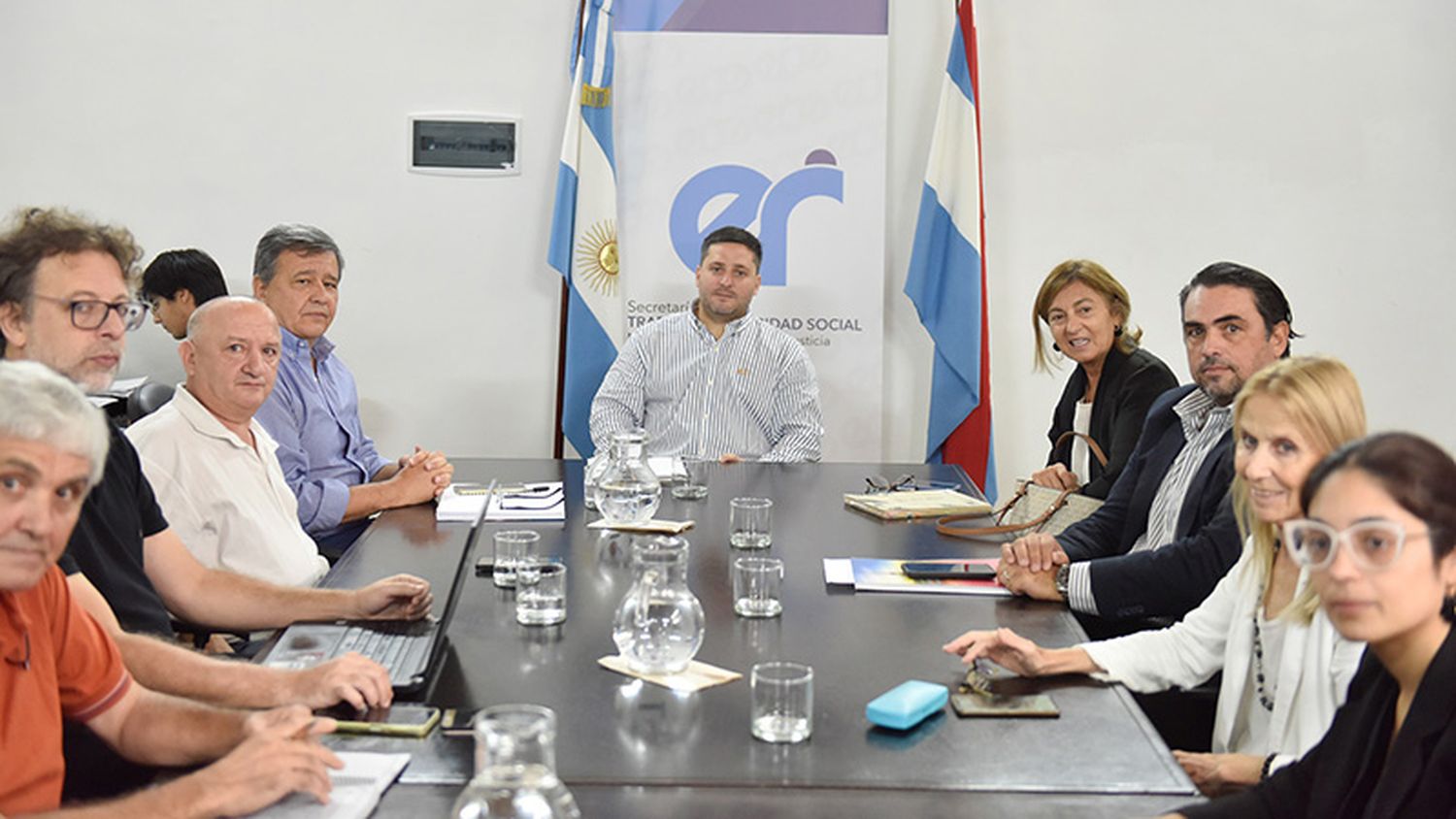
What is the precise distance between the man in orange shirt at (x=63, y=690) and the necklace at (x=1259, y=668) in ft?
4.54

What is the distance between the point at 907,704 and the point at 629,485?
1.32 metres

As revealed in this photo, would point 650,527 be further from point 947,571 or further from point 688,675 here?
point 688,675

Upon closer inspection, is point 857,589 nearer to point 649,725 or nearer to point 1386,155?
point 649,725

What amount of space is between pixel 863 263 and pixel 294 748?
406 cm

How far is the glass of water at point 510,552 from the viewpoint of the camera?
8.09ft

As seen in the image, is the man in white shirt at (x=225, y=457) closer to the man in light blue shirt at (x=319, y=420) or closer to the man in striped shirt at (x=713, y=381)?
the man in light blue shirt at (x=319, y=420)

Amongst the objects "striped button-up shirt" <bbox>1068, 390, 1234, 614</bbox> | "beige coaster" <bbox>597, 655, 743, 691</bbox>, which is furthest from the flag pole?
"beige coaster" <bbox>597, 655, 743, 691</bbox>

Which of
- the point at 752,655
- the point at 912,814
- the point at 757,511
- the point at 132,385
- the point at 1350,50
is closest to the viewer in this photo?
the point at 912,814

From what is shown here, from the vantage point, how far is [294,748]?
1523mm

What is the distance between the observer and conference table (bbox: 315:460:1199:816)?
1539 mm

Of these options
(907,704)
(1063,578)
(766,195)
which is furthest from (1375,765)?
(766,195)

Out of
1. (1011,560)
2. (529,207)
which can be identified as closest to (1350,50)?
(529,207)

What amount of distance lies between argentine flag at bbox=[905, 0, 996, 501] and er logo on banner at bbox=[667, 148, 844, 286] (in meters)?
0.40

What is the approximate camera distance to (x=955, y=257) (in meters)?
5.30
